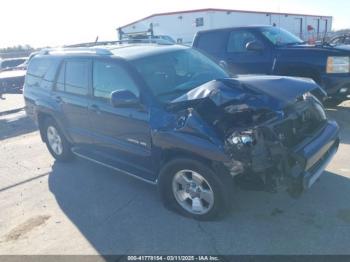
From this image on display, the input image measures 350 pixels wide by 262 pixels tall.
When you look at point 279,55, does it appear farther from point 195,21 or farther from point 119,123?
point 195,21

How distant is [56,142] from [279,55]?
4806 millimetres

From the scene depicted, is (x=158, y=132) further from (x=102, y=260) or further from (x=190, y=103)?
(x=102, y=260)

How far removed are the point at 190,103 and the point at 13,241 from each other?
2.44 metres

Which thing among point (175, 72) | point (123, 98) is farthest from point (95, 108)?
point (175, 72)

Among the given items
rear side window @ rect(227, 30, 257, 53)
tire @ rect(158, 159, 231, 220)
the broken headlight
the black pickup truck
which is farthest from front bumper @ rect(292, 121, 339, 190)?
rear side window @ rect(227, 30, 257, 53)

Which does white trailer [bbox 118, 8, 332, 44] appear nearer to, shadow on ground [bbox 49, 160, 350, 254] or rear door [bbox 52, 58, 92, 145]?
rear door [bbox 52, 58, 92, 145]

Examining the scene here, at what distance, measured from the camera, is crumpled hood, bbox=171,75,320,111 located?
3680mm

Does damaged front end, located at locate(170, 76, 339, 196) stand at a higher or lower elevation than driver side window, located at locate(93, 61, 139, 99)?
lower

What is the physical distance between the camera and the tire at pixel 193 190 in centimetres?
368

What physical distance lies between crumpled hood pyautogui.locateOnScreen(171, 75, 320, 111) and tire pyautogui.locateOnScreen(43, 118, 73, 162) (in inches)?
114

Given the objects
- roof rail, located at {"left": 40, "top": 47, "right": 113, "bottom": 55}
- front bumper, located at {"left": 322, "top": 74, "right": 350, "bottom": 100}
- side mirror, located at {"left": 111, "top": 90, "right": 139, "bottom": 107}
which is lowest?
front bumper, located at {"left": 322, "top": 74, "right": 350, "bottom": 100}

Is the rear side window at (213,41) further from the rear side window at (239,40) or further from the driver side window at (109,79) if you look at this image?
the driver side window at (109,79)

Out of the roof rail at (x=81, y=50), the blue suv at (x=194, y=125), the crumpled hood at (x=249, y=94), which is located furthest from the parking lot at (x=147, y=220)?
the roof rail at (x=81, y=50)

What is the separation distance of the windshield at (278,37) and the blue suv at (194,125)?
10.8ft
